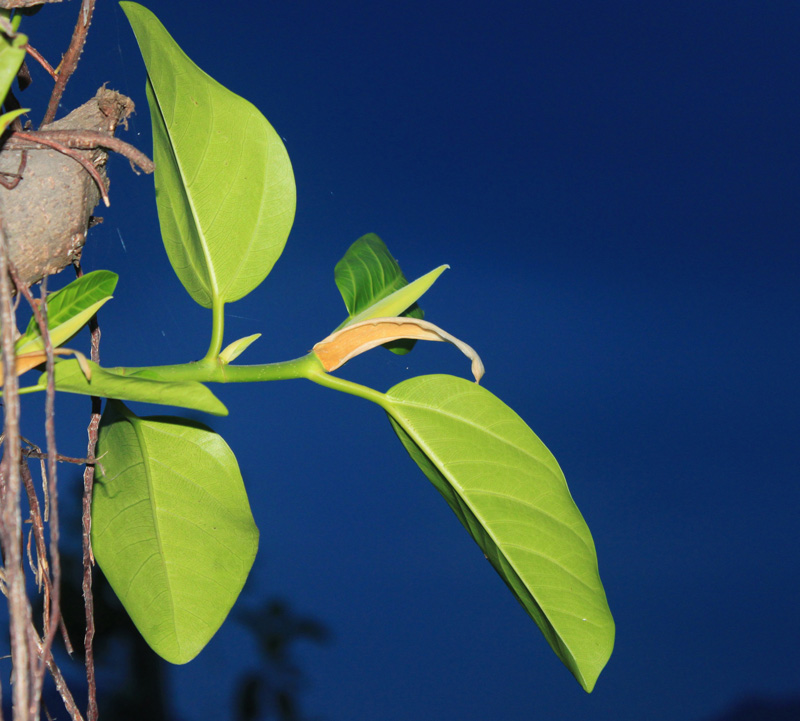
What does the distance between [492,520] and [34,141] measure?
0.78 feet

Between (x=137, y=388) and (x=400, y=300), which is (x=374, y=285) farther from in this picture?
(x=137, y=388)

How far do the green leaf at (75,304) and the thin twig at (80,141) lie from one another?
0.04 m

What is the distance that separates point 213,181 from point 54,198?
65 millimetres

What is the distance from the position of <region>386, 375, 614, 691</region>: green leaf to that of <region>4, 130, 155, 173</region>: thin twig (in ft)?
0.45

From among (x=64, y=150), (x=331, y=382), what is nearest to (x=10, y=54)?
(x=64, y=150)

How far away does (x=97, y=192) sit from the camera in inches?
10.1

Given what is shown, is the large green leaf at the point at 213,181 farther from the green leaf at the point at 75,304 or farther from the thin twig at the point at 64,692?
the thin twig at the point at 64,692

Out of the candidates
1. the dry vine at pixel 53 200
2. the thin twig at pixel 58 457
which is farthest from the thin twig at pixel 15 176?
the thin twig at pixel 58 457

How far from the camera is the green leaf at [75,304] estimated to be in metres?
0.21

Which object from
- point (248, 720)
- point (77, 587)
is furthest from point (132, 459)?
point (248, 720)

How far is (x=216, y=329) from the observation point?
10.0 inches

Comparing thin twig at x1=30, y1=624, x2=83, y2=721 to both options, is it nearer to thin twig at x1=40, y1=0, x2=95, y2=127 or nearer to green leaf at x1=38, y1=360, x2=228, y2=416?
green leaf at x1=38, y1=360, x2=228, y2=416

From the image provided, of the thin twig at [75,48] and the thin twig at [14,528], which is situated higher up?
the thin twig at [75,48]

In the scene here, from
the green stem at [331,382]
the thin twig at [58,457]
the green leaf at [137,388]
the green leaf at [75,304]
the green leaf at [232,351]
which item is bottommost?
the thin twig at [58,457]
